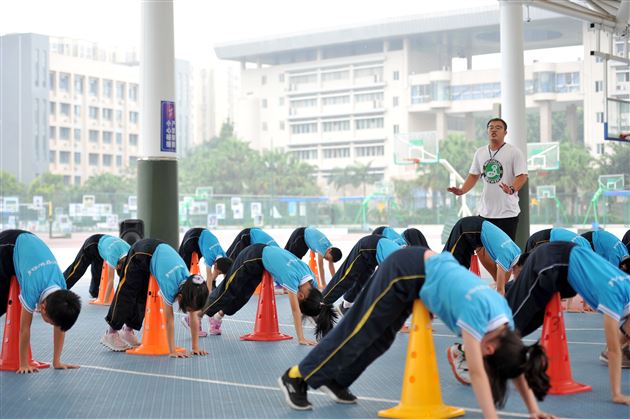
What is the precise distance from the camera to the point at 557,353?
530cm

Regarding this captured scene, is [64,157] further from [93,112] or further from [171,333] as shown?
[171,333]

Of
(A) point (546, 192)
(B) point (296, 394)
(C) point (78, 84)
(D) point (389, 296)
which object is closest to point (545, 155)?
(A) point (546, 192)

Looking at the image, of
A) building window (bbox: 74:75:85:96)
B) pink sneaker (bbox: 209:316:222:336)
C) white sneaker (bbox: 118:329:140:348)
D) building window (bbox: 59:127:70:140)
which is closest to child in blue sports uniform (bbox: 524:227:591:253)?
pink sneaker (bbox: 209:316:222:336)

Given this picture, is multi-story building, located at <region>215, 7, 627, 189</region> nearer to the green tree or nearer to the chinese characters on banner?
the green tree

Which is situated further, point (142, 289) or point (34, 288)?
point (142, 289)

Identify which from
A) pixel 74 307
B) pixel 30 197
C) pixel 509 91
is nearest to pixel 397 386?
pixel 74 307

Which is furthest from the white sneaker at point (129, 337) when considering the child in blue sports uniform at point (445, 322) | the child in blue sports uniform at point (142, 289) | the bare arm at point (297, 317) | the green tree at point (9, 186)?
the green tree at point (9, 186)

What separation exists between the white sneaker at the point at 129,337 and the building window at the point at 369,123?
4397cm

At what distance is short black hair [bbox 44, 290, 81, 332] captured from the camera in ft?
17.9

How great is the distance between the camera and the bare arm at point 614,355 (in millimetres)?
→ 4816

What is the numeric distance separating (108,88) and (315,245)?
34564 millimetres

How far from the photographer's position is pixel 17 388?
546cm

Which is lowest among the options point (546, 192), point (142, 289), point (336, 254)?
point (142, 289)

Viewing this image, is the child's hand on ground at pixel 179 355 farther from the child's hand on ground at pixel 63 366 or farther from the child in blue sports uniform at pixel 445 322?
the child in blue sports uniform at pixel 445 322
